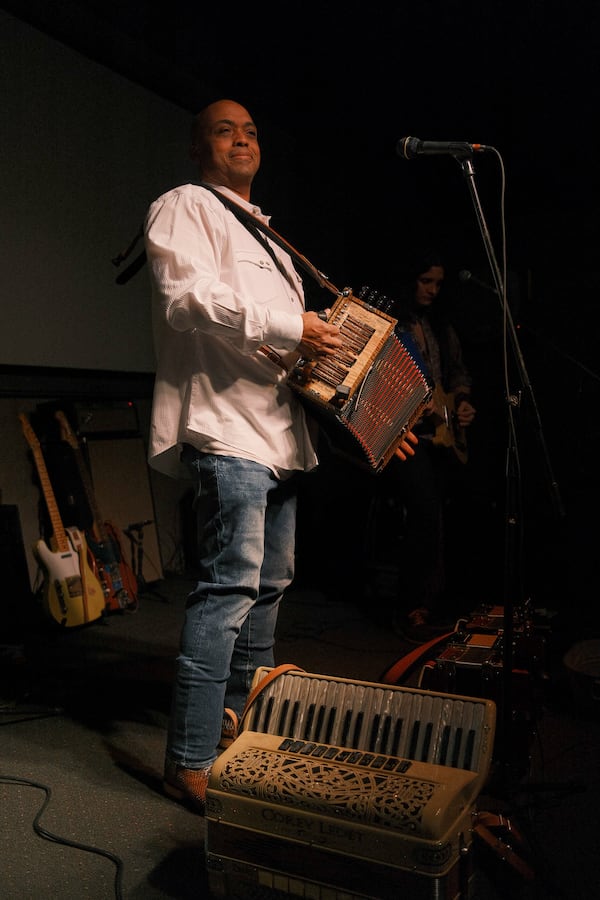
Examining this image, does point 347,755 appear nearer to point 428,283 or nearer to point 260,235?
point 260,235

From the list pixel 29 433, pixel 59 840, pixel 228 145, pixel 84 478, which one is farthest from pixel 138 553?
pixel 228 145

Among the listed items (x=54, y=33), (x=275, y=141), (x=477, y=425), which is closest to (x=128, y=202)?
(x=54, y=33)

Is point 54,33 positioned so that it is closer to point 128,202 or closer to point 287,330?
point 128,202

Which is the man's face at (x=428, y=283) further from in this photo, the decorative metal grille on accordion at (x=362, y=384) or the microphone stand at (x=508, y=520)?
the microphone stand at (x=508, y=520)

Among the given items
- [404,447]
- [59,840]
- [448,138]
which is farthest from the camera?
[448,138]

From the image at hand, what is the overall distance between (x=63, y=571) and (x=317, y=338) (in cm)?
226

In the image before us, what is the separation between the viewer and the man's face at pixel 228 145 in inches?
84.1

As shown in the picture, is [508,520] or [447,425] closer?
[508,520]

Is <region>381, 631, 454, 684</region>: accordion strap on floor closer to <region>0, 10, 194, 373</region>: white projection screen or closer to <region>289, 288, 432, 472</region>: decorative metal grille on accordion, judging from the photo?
<region>289, 288, 432, 472</region>: decorative metal grille on accordion

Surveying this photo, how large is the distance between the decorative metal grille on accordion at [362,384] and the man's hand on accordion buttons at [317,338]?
0.04 meters

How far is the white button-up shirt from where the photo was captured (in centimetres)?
186

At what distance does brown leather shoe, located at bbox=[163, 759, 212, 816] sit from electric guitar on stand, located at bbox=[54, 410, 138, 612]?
6.37 ft

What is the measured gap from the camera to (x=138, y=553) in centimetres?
437

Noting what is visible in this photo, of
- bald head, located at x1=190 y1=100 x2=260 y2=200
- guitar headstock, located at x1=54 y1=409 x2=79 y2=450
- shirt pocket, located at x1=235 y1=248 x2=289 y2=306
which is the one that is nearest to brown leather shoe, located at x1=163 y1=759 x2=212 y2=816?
shirt pocket, located at x1=235 y1=248 x2=289 y2=306
